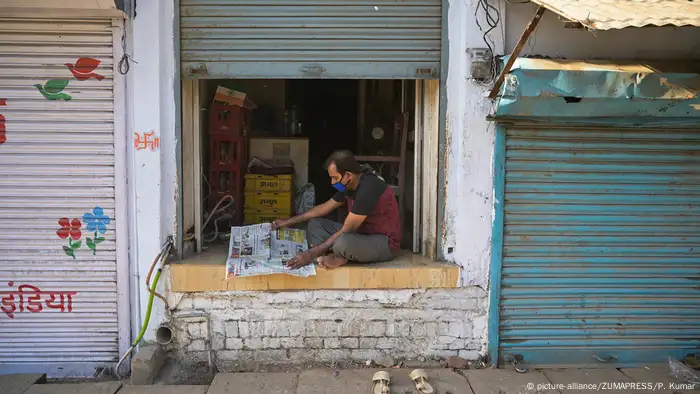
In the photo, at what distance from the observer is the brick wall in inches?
166

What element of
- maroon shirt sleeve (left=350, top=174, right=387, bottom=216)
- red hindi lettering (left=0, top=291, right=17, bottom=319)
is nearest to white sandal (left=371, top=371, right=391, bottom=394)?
maroon shirt sleeve (left=350, top=174, right=387, bottom=216)

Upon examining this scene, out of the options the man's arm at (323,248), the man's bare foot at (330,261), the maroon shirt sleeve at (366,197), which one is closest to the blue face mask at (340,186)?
the maroon shirt sleeve at (366,197)

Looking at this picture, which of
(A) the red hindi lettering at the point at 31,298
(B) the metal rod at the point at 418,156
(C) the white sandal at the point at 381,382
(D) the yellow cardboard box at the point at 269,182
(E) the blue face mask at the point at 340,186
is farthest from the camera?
(D) the yellow cardboard box at the point at 269,182

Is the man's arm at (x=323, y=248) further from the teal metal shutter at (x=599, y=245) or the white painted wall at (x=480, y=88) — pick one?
the teal metal shutter at (x=599, y=245)

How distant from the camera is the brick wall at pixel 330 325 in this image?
4215mm

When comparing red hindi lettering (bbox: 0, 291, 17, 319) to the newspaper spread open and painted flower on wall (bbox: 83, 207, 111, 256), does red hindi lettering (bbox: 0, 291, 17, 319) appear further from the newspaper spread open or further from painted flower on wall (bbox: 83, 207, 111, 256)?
the newspaper spread open

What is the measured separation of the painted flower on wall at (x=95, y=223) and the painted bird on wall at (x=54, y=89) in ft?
2.91

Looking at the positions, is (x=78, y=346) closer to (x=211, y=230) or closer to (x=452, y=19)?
(x=211, y=230)

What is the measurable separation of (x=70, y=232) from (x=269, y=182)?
5.95ft

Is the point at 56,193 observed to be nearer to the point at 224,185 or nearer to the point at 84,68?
the point at 84,68

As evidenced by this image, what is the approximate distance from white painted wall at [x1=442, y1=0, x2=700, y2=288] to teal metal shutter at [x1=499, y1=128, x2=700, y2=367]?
8.0 inches

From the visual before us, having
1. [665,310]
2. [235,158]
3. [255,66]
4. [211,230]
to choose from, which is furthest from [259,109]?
[665,310]

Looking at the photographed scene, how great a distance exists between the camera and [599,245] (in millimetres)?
4309

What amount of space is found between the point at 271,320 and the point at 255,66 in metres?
1.95
